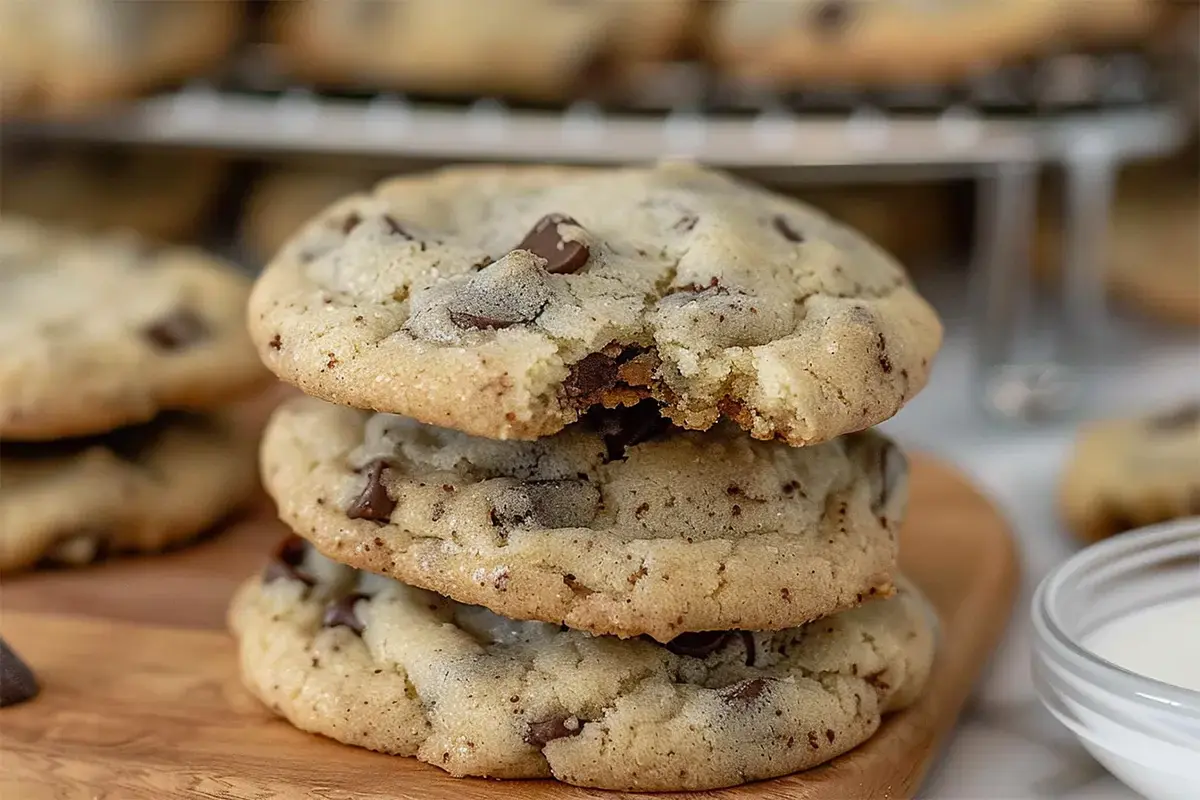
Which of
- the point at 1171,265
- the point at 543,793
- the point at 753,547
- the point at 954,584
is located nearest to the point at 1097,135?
the point at 1171,265

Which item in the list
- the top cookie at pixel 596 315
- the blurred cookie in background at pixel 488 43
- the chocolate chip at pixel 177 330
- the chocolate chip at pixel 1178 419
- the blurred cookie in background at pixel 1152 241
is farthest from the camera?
the blurred cookie in background at pixel 1152 241

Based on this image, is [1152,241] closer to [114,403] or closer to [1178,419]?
[1178,419]

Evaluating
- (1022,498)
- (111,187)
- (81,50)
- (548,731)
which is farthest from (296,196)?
(548,731)

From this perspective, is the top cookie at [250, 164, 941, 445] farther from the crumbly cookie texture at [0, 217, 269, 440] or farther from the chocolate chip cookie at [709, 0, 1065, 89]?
the chocolate chip cookie at [709, 0, 1065, 89]

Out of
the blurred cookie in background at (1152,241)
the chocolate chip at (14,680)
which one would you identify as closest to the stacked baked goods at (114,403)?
the chocolate chip at (14,680)

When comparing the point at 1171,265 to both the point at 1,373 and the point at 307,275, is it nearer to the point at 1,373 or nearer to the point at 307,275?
the point at 307,275

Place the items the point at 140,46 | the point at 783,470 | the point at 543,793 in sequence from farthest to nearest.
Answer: the point at 140,46 < the point at 783,470 < the point at 543,793

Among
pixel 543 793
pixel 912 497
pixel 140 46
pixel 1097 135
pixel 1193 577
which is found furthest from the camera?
pixel 140 46

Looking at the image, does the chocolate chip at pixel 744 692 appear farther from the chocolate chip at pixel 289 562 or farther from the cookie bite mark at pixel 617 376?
the chocolate chip at pixel 289 562
